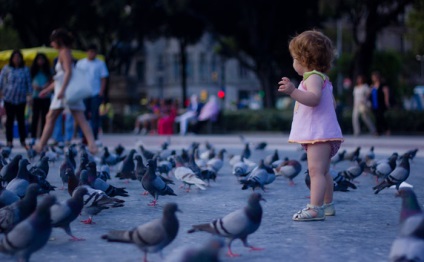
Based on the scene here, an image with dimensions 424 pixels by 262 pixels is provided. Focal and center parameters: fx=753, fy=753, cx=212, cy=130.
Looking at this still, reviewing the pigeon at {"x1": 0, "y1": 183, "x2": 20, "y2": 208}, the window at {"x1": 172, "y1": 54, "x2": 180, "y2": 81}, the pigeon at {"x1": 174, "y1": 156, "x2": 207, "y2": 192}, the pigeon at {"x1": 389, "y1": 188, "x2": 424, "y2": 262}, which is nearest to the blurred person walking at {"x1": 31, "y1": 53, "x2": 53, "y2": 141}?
the pigeon at {"x1": 174, "y1": 156, "x2": 207, "y2": 192}

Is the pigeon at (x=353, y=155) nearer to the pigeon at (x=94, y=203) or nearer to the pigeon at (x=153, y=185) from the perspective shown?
the pigeon at (x=153, y=185)

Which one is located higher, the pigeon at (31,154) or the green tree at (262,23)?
the green tree at (262,23)

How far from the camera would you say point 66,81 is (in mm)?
11953

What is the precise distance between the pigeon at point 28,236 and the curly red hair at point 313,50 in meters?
2.43

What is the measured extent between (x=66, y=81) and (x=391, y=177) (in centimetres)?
623

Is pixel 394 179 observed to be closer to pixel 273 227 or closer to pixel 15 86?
pixel 273 227

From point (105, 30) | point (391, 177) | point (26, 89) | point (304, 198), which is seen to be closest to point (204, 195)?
point (304, 198)

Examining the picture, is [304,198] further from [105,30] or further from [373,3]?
[105,30]

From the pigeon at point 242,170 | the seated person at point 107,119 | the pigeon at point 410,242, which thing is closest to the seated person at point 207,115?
the seated person at point 107,119

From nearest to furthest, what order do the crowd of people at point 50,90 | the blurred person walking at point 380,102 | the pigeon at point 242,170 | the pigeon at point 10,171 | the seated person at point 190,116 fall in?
the pigeon at point 10,171 < the pigeon at point 242,170 < the crowd of people at point 50,90 < the blurred person walking at point 380,102 < the seated person at point 190,116

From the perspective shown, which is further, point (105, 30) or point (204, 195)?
point (105, 30)

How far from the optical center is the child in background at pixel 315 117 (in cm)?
567

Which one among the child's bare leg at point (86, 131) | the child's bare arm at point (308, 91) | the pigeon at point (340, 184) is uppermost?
the child's bare arm at point (308, 91)

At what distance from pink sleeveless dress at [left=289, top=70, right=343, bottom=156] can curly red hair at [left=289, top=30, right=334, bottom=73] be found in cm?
8
